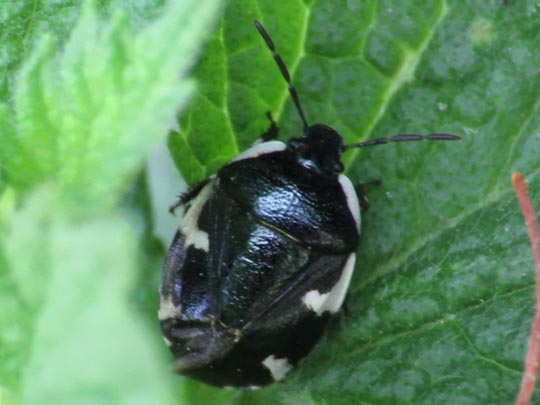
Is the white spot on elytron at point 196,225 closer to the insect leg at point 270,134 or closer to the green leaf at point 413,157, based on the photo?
the green leaf at point 413,157

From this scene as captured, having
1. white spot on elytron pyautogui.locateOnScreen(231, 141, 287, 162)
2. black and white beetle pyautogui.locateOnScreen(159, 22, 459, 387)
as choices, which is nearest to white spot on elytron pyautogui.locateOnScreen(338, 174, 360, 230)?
black and white beetle pyautogui.locateOnScreen(159, 22, 459, 387)

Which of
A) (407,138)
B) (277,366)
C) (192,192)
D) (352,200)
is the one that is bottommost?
(277,366)

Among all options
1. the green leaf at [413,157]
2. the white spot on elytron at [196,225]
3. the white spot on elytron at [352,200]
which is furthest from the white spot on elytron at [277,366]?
the white spot on elytron at [352,200]

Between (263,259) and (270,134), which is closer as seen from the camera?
(263,259)

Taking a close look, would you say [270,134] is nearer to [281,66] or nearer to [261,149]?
[261,149]

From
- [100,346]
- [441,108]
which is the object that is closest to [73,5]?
[441,108]

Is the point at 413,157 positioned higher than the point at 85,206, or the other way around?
the point at 85,206

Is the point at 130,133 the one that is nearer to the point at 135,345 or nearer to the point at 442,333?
the point at 135,345

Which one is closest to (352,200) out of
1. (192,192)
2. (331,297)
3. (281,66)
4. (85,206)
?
(331,297)
